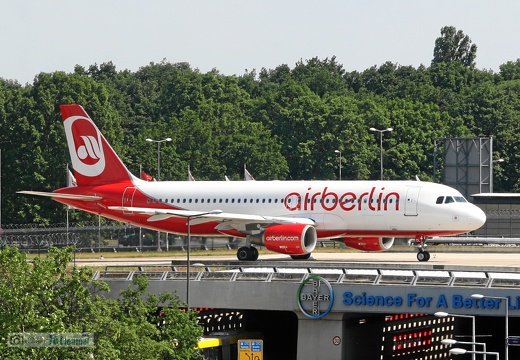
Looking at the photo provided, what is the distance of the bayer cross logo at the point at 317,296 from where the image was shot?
179 ft

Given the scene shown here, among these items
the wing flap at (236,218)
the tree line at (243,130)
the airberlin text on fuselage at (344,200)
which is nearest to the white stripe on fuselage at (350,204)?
the airberlin text on fuselage at (344,200)

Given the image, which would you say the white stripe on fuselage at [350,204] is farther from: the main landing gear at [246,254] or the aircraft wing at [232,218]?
the main landing gear at [246,254]

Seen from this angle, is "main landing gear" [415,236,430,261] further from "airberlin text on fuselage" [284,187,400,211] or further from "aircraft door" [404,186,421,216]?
"airberlin text on fuselage" [284,187,400,211]

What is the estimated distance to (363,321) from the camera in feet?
189

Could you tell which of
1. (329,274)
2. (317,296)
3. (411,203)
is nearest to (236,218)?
(411,203)

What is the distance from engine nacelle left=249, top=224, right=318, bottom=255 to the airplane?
0.05 m

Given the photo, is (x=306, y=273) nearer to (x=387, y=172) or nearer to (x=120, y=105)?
(x=387, y=172)

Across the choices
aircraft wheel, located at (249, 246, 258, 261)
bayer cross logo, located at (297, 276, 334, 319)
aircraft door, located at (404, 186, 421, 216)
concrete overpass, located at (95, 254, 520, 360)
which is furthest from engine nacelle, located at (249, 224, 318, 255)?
bayer cross logo, located at (297, 276, 334, 319)

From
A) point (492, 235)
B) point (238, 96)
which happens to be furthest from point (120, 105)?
point (492, 235)

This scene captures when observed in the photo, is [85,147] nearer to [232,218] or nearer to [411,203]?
[232,218]

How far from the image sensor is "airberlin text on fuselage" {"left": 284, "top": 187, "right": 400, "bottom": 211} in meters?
67.1

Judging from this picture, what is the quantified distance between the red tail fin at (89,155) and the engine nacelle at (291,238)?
12.5 metres

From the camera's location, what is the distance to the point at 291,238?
218 ft

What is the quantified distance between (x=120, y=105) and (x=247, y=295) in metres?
130
